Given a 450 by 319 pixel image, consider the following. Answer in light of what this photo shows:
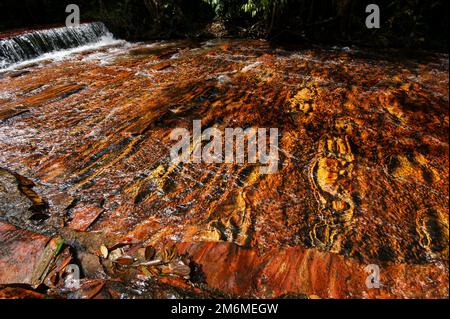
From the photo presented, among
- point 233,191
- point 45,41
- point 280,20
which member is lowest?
point 233,191

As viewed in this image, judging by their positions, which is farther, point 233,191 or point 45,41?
point 45,41

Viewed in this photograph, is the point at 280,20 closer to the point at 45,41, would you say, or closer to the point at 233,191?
the point at 45,41

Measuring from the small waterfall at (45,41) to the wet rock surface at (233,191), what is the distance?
2465 millimetres

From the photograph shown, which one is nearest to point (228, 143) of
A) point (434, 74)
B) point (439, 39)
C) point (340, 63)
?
point (340, 63)

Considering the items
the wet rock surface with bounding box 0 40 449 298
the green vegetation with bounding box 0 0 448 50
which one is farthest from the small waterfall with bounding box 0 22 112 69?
the wet rock surface with bounding box 0 40 449 298

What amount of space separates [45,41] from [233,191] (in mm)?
7086

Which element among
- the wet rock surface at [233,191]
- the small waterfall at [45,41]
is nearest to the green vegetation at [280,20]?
the small waterfall at [45,41]

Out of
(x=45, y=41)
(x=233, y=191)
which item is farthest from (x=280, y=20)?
(x=233, y=191)

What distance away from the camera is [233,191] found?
8.27 feet

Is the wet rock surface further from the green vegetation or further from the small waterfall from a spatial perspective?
the green vegetation

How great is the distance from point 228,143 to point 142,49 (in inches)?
212

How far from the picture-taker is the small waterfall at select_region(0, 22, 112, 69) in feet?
21.0

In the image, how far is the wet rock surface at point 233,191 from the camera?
187cm

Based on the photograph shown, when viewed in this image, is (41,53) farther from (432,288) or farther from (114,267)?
(432,288)
